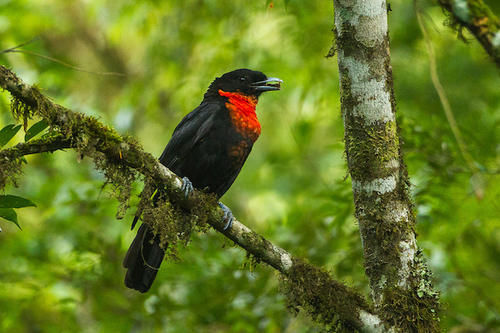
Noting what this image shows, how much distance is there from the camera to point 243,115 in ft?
12.7

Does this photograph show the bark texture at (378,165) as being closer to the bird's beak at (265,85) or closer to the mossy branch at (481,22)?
the mossy branch at (481,22)

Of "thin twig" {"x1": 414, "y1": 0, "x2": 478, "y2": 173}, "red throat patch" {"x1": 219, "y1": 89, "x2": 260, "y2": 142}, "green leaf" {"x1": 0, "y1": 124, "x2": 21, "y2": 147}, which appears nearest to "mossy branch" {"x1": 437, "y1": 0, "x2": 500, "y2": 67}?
"thin twig" {"x1": 414, "y1": 0, "x2": 478, "y2": 173}

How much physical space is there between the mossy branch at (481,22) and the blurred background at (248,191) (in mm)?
948

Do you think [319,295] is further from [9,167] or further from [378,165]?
[9,167]

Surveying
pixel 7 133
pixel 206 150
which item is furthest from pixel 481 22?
pixel 206 150

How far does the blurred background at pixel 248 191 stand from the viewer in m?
4.11

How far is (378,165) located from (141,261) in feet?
5.55

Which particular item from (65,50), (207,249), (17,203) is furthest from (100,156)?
(65,50)

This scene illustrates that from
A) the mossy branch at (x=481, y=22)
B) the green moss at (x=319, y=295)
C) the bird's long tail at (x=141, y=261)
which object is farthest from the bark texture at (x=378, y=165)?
the bird's long tail at (x=141, y=261)

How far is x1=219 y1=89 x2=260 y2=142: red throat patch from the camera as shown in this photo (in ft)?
12.5

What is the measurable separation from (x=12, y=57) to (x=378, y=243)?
5.67 m

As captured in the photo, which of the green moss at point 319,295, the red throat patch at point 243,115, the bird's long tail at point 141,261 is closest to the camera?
the green moss at point 319,295

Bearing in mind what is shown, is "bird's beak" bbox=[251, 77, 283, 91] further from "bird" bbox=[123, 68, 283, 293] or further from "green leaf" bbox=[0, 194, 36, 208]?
"green leaf" bbox=[0, 194, 36, 208]

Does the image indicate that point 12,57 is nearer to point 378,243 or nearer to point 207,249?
point 207,249
